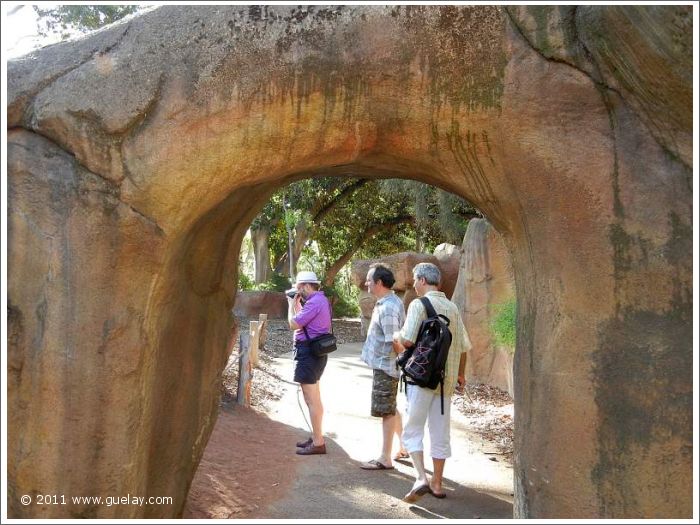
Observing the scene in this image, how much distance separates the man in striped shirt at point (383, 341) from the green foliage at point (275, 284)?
1595 cm

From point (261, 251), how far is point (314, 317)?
17067mm

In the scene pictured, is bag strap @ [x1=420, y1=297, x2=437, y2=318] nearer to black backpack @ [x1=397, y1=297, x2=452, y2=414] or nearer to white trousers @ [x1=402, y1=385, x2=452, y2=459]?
black backpack @ [x1=397, y1=297, x2=452, y2=414]

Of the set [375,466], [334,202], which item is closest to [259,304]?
[334,202]

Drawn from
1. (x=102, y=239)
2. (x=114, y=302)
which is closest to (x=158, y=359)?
(x=114, y=302)

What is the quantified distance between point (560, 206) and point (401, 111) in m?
0.93

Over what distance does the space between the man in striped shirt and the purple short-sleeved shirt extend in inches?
26.1

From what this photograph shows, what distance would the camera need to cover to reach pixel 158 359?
12.3 ft

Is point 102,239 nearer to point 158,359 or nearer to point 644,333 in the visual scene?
point 158,359

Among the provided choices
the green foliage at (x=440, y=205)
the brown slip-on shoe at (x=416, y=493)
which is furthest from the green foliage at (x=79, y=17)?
the brown slip-on shoe at (x=416, y=493)

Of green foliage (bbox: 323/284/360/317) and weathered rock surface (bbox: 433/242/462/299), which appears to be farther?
green foliage (bbox: 323/284/360/317)

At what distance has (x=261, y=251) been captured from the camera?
74.9 feet

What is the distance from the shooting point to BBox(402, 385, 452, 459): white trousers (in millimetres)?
4770

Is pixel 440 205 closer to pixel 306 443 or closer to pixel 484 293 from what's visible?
pixel 484 293

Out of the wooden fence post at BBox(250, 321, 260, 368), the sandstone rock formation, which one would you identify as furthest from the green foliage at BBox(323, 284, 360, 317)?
the wooden fence post at BBox(250, 321, 260, 368)
